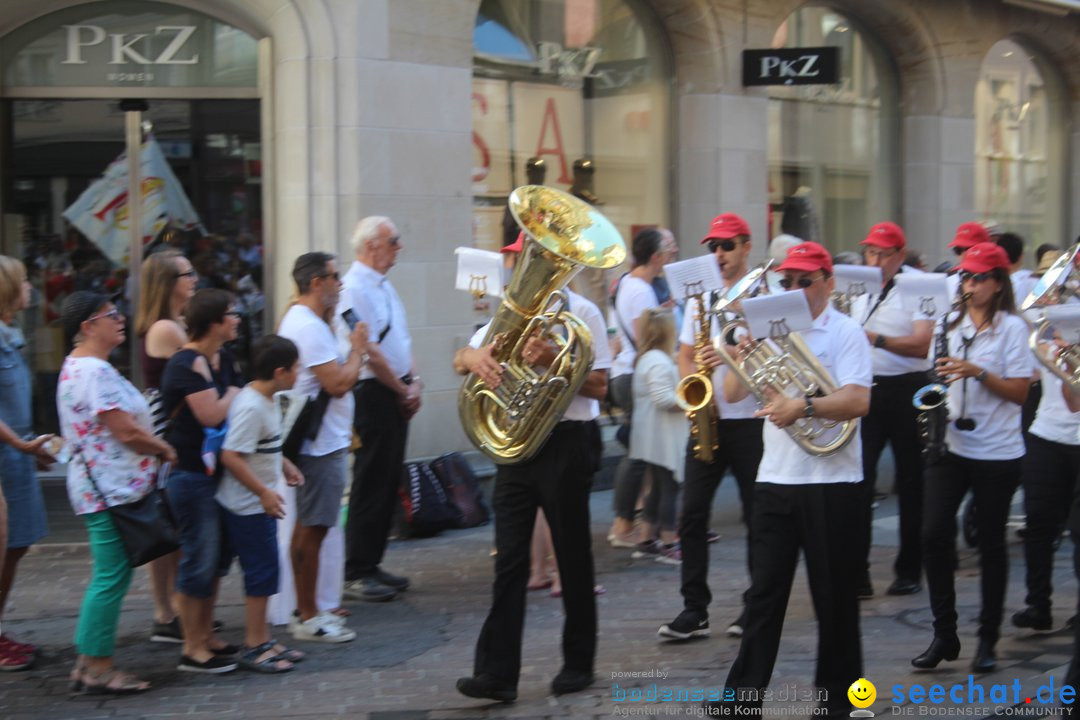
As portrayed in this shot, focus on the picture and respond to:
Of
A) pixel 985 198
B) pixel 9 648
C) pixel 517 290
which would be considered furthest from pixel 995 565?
pixel 985 198

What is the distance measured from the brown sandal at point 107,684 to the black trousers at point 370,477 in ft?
5.98

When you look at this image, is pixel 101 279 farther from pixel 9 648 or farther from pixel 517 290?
pixel 517 290

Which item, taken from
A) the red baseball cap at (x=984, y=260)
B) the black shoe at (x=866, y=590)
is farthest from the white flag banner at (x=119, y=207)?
the red baseball cap at (x=984, y=260)

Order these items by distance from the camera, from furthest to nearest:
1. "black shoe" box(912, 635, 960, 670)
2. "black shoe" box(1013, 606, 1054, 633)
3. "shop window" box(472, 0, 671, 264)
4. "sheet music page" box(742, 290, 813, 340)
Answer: "shop window" box(472, 0, 671, 264), "black shoe" box(1013, 606, 1054, 633), "black shoe" box(912, 635, 960, 670), "sheet music page" box(742, 290, 813, 340)

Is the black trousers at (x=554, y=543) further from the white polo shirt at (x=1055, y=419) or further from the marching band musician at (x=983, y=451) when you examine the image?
the white polo shirt at (x=1055, y=419)

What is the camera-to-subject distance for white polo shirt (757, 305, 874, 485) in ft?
17.4

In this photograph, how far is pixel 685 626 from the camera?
6.65m

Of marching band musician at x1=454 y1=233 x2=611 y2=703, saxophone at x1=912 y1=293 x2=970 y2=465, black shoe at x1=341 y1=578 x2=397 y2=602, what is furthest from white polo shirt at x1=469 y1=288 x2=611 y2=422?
black shoe at x1=341 y1=578 x2=397 y2=602

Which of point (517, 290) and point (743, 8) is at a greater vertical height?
point (743, 8)

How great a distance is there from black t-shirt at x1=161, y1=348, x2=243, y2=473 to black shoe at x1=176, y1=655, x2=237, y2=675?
2.81 feet

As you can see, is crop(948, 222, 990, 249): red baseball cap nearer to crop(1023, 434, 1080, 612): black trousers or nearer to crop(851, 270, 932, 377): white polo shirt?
crop(851, 270, 932, 377): white polo shirt

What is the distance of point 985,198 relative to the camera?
57.2ft

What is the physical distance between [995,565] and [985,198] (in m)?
12.0

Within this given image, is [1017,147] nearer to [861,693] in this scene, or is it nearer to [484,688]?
[861,693]
